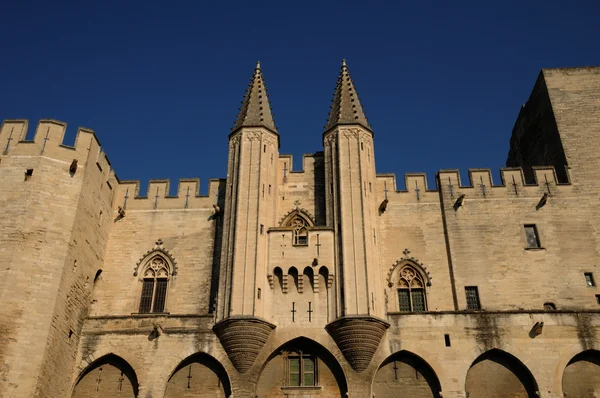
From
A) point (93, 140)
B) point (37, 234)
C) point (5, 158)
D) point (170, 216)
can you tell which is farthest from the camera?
point (170, 216)

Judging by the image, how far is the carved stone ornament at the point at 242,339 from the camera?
714 inches

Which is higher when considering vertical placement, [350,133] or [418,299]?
[350,133]

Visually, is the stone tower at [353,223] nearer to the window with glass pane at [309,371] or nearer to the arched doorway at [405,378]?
the arched doorway at [405,378]

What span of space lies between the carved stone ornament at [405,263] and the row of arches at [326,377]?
3588 mm

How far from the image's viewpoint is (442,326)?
1845cm

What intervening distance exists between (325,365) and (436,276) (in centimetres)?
539

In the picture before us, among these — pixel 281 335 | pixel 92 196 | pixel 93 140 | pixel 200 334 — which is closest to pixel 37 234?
pixel 92 196

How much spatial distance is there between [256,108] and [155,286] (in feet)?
24.8

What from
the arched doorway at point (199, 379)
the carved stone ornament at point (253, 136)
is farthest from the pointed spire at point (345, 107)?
the arched doorway at point (199, 379)

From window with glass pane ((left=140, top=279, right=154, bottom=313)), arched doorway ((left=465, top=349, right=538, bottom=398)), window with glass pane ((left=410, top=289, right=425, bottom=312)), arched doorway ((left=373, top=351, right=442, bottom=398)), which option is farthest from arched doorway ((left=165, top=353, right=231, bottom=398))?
arched doorway ((left=465, top=349, right=538, bottom=398))

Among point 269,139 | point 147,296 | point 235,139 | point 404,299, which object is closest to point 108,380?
point 147,296

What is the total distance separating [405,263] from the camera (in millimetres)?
21828

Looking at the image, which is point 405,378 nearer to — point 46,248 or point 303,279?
point 303,279

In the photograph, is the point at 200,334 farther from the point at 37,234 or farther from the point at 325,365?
the point at 37,234
